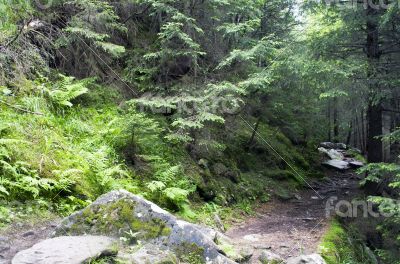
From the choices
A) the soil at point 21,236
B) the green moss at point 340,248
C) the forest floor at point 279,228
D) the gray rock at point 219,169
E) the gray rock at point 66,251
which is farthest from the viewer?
the gray rock at point 219,169

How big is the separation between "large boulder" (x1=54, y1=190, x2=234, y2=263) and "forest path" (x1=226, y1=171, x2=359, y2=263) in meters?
1.59

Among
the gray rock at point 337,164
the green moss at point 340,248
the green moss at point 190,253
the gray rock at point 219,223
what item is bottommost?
the gray rock at point 337,164

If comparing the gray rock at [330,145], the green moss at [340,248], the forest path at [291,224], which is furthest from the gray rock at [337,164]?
the green moss at [340,248]

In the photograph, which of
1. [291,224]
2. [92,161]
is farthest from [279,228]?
[92,161]

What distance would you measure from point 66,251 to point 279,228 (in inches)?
231

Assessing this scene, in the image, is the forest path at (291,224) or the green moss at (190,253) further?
the forest path at (291,224)

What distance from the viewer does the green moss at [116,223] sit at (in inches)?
199

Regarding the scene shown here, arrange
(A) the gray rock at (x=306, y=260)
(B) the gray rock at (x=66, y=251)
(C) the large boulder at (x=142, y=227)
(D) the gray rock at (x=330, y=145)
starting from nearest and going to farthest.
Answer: (B) the gray rock at (x=66, y=251) < (C) the large boulder at (x=142, y=227) < (A) the gray rock at (x=306, y=260) < (D) the gray rock at (x=330, y=145)

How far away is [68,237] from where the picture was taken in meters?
4.67

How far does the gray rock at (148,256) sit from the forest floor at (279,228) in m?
1.37

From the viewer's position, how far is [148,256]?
4.52 meters

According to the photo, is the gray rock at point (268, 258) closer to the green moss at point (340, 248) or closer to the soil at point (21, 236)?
the green moss at point (340, 248)

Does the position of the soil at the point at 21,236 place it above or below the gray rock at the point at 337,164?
above

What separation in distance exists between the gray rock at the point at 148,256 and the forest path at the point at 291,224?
214cm
